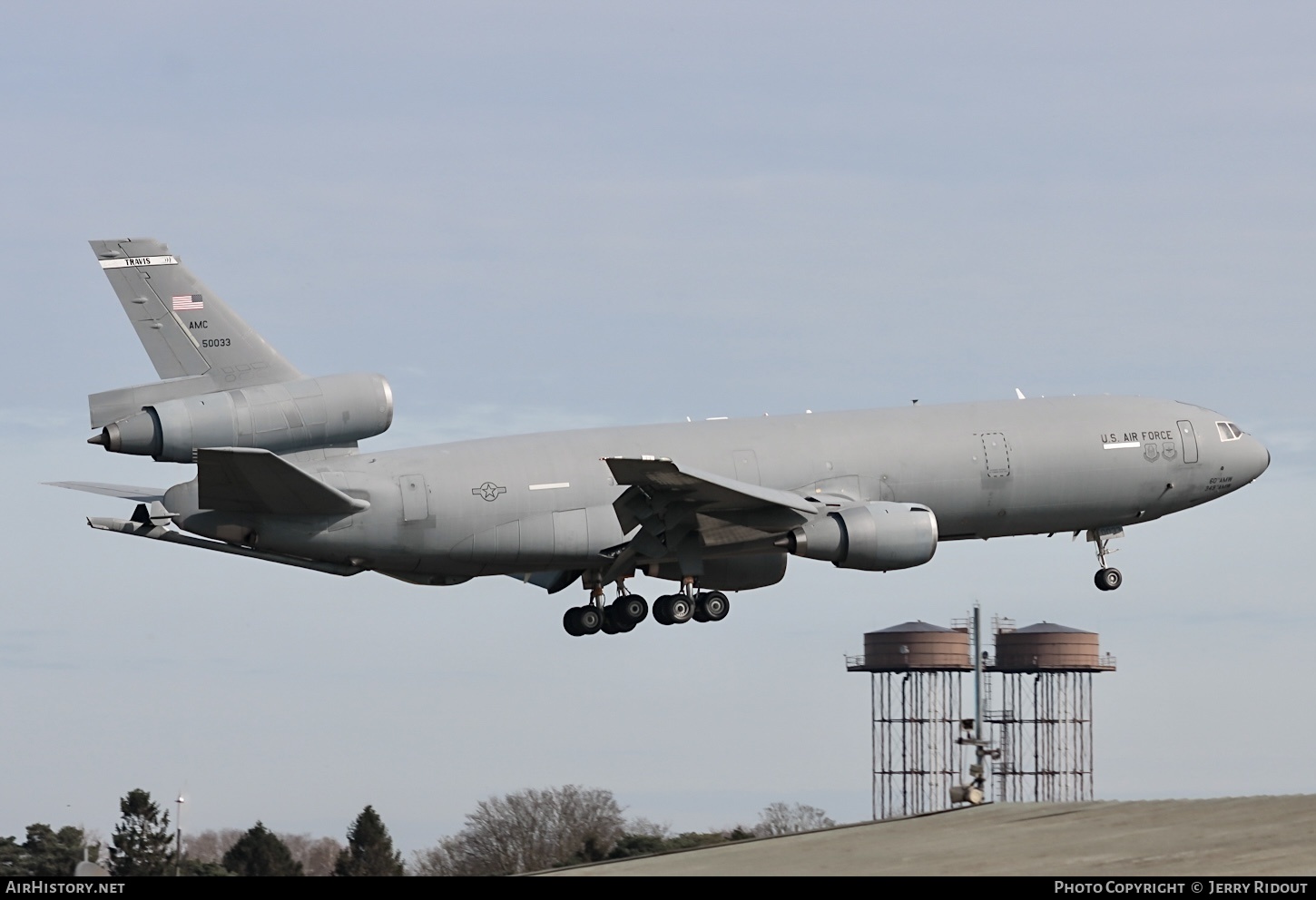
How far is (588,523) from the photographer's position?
51031mm

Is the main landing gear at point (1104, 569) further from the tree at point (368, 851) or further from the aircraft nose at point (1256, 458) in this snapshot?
the tree at point (368, 851)

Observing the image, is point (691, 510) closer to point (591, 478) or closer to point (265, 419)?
point (591, 478)

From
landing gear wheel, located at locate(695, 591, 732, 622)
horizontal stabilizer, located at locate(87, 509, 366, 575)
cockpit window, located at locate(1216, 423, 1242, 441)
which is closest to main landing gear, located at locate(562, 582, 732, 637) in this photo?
landing gear wheel, located at locate(695, 591, 732, 622)

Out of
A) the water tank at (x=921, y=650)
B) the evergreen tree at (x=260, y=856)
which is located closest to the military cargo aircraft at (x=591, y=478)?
the evergreen tree at (x=260, y=856)

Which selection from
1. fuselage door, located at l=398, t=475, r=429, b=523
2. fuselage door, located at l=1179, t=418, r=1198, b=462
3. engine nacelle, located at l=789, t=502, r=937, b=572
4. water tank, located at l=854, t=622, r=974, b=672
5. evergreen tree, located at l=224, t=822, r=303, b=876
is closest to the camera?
fuselage door, located at l=398, t=475, r=429, b=523

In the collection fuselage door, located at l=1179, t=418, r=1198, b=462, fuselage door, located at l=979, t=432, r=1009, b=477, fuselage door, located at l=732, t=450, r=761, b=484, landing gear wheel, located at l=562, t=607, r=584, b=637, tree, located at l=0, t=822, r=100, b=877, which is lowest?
tree, located at l=0, t=822, r=100, b=877

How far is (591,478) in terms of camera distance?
168 ft

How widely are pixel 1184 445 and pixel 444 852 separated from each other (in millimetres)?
33396

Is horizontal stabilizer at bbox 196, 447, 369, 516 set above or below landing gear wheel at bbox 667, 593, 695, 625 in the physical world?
above

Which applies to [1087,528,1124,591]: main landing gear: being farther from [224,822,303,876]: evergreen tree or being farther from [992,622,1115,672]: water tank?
[992,622,1115,672]: water tank

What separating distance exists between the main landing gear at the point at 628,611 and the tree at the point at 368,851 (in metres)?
22.2

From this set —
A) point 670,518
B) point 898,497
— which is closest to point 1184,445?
point 898,497

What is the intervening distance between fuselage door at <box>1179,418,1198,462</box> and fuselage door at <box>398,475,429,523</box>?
21.5 m

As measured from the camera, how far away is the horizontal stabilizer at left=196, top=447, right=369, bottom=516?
45.6m
